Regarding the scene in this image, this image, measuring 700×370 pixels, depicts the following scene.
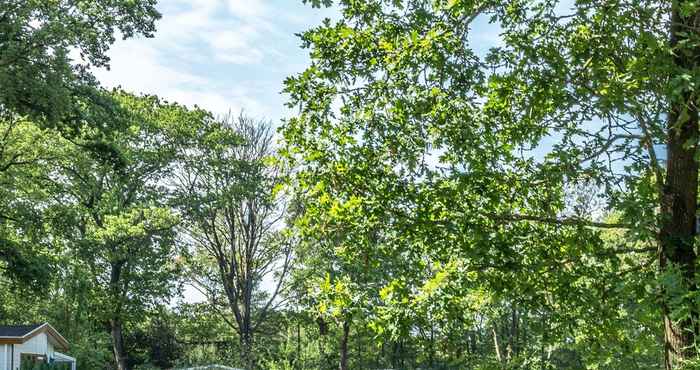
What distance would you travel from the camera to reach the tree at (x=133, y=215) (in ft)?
87.9

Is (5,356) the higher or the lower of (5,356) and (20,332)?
the lower

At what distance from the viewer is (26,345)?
91.0ft

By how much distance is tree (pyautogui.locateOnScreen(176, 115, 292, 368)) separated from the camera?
27969 mm

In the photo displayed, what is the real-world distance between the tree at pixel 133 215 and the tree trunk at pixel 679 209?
2139 centimetres

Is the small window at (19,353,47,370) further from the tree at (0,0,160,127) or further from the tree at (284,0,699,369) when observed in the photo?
the tree at (284,0,699,369)

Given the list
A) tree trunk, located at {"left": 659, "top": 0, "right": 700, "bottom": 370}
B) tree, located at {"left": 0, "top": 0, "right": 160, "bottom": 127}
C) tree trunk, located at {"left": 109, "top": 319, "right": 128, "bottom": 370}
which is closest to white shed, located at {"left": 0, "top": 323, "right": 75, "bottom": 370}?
tree trunk, located at {"left": 109, "top": 319, "right": 128, "bottom": 370}

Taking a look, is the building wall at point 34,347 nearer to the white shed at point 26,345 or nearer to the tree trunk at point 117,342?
the white shed at point 26,345

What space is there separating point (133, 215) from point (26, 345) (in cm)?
661

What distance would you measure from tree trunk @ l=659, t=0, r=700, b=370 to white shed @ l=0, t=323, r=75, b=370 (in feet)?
81.3

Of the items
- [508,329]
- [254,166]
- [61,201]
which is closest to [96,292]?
[61,201]

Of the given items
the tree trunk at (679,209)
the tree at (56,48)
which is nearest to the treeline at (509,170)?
the tree trunk at (679,209)

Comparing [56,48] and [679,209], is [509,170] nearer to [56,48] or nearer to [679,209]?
[679,209]

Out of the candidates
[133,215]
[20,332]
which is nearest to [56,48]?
[133,215]

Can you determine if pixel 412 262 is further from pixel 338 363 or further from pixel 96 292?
pixel 338 363
